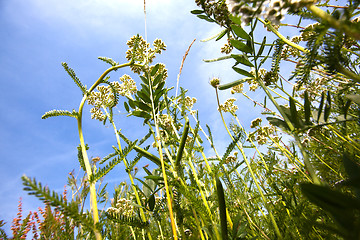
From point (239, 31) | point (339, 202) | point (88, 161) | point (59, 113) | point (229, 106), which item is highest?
point (229, 106)

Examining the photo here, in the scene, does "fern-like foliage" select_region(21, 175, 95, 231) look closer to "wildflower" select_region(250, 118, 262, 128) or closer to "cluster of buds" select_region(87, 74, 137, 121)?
"cluster of buds" select_region(87, 74, 137, 121)

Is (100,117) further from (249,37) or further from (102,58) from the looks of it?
(249,37)

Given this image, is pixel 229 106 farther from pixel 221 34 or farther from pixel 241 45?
pixel 241 45

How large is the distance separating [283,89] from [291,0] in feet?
4.60

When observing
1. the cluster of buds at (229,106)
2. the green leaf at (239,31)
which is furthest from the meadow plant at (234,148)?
the cluster of buds at (229,106)

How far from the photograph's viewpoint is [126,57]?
1919mm

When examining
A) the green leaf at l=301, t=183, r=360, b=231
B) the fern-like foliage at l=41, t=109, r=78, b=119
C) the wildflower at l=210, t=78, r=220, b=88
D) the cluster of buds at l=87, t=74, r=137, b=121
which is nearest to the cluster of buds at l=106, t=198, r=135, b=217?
the cluster of buds at l=87, t=74, r=137, b=121

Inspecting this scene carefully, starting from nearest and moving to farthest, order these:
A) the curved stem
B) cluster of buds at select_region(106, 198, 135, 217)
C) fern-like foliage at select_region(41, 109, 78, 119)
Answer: the curved stem < fern-like foliage at select_region(41, 109, 78, 119) < cluster of buds at select_region(106, 198, 135, 217)

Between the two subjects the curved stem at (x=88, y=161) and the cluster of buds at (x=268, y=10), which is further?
the curved stem at (x=88, y=161)

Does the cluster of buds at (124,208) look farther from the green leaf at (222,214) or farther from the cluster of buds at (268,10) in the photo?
the cluster of buds at (268,10)

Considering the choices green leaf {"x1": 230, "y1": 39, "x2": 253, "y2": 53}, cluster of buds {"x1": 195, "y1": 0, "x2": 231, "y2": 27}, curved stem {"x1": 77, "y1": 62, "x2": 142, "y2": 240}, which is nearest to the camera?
curved stem {"x1": 77, "y1": 62, "x2": 142, "y2": 240}

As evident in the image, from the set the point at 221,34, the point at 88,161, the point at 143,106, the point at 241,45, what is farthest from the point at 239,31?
the point at 88,161

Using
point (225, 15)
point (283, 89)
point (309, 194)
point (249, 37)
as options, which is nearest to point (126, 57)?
point (225, 15)

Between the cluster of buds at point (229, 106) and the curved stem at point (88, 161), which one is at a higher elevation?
the cluster of buds at point (229, 106)
